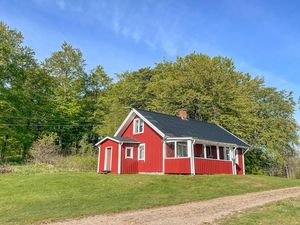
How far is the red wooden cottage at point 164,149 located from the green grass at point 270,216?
11.4 m

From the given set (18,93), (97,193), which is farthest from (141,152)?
(18,93)

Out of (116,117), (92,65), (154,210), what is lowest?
(154,210)

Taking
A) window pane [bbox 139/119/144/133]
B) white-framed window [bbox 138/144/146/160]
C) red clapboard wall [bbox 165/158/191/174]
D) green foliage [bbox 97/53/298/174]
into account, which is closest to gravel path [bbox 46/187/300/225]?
red clapboard wall [bbox 165/158/191/174]

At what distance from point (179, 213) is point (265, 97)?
3376 centimetres

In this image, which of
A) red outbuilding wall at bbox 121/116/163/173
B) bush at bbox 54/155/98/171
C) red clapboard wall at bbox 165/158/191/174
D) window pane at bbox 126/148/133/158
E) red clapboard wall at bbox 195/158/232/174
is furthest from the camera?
bush at bbox 54/155/98/171

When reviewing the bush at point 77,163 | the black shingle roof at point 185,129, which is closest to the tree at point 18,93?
the bush at point 77,163

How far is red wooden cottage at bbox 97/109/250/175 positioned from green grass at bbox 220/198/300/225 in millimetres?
11352

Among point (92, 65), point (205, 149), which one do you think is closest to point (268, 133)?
point (205, 149)

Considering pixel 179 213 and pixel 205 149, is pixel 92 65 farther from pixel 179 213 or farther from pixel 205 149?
pixel 179 213

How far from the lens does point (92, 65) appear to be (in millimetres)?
46406

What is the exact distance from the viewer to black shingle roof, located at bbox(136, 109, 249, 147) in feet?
75.4

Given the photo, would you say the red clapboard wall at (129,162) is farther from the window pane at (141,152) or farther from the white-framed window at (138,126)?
the white-framed window at (138,126)

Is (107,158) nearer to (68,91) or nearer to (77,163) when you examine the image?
(77,163)

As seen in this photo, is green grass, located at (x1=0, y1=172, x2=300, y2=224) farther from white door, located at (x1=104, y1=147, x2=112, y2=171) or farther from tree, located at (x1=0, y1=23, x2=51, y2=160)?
tree, located at (x1=0, y1=23, x2=51, y2=160)
